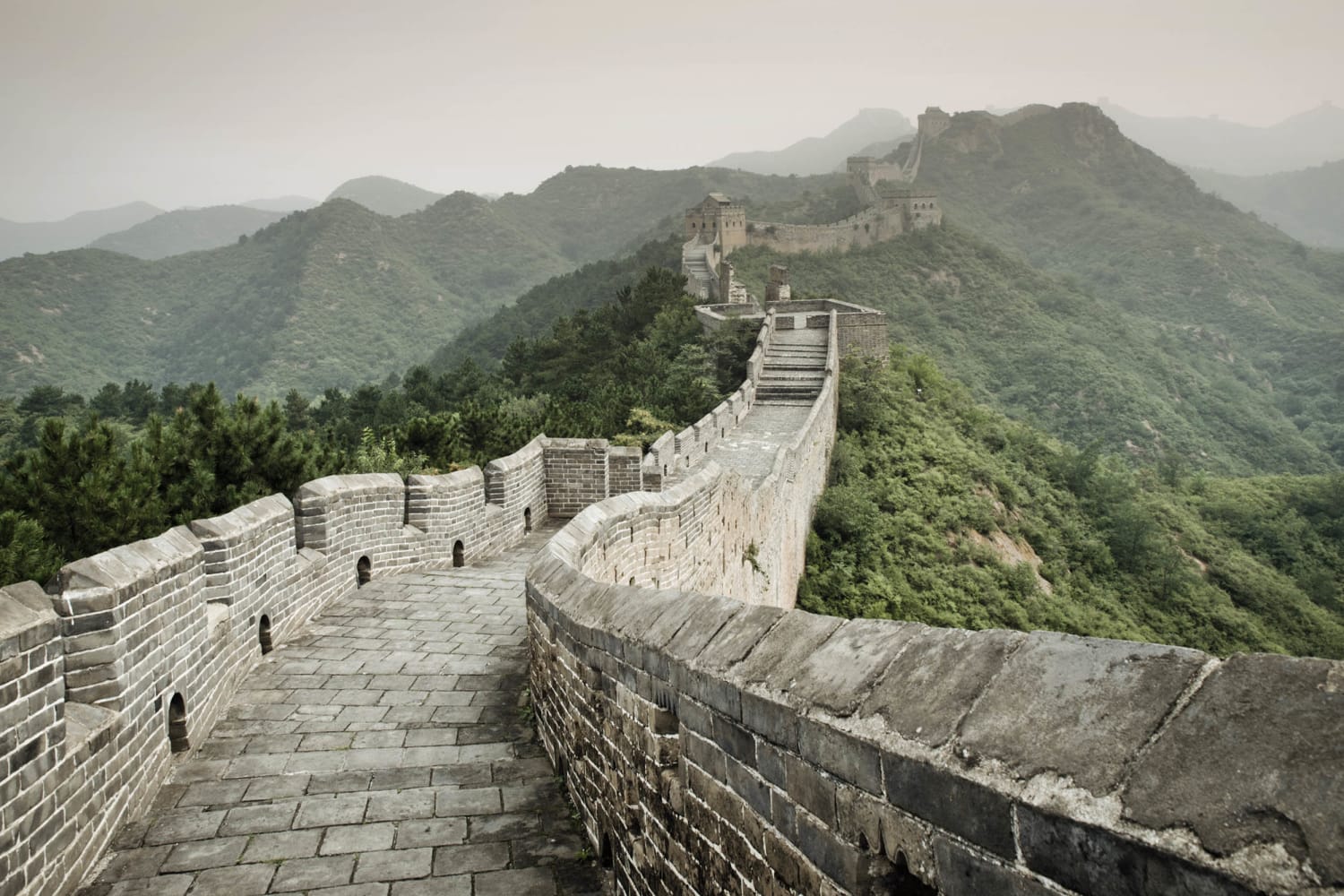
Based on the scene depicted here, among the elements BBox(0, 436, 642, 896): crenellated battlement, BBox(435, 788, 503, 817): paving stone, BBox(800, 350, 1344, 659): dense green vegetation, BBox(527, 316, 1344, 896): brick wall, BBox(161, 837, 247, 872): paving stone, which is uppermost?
BBox(527, 316, 1344, 896): brick wall

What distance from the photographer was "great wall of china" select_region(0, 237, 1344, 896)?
1419 mm

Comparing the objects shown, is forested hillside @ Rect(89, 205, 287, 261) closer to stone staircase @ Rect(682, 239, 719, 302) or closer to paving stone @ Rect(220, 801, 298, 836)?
stone staircase @ Rect(682, 239, 719, 302)

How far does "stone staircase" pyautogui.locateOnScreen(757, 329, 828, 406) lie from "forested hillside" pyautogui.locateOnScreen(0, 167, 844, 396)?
39928 millimetres

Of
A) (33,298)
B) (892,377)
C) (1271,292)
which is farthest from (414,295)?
(1271,292)

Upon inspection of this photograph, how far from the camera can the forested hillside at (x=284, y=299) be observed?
202ft

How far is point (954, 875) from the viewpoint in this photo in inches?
69.7

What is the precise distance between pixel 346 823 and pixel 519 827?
0.78 metres

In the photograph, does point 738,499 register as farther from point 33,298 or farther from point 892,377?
point 33,298

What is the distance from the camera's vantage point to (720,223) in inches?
2219

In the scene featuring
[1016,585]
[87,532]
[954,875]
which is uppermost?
[954,875]

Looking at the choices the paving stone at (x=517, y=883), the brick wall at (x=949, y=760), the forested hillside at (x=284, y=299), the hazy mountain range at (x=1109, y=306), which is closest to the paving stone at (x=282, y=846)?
the paving stone at (x=517, y=883)

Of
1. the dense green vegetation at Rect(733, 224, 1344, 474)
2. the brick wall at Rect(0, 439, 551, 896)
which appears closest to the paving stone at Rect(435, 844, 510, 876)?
the brick wall at Rect(0, 439, 551, 896)

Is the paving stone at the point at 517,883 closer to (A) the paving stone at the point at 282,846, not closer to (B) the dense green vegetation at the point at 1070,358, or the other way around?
(A) the paving stone at the point at 282,846

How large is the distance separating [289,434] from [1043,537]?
19173 millimetres
